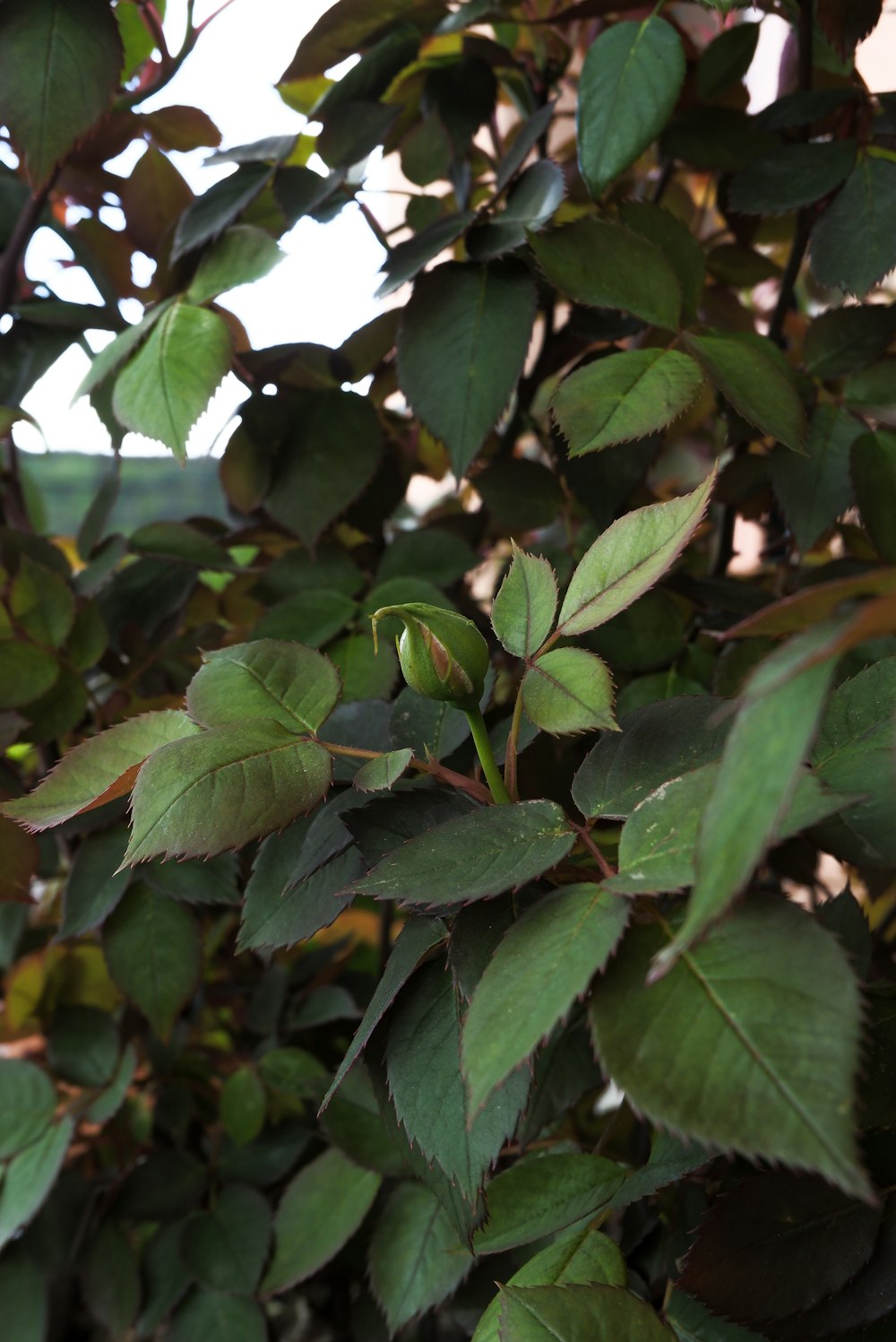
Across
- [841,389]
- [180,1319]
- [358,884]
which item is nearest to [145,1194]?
[180,1319]

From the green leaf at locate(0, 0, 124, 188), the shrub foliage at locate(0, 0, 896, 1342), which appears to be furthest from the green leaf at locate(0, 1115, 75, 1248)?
the green leaf at locate(0, 0, 124, 188)

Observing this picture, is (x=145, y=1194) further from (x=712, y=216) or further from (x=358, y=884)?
(x=712, y=216)

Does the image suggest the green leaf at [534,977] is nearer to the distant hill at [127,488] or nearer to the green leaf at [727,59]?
the green leaf at [727,59]

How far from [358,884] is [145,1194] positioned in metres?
0.39

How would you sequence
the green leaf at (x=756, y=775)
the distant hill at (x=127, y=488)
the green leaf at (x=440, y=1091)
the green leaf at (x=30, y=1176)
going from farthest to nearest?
the distant hill at (x=127, y=488) < the green leaf at (x=30, y=1176) < the green leaf at (x=440, y=1091) < the green leaf at (x=756, y=775)

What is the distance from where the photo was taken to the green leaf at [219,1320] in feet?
1.62

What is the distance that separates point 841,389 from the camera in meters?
0.46

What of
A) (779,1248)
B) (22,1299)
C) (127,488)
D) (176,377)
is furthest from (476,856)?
(127,488)

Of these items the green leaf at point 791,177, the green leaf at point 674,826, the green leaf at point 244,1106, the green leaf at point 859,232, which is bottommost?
the green leaf at point 244,1106

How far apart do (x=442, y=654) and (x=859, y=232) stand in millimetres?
279

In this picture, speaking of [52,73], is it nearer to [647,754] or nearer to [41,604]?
[41,604]

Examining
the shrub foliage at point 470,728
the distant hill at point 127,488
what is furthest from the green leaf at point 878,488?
the distant hill at point 127,488

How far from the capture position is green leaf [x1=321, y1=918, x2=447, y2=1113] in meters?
0.26

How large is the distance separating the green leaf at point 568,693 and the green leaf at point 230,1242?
357 mm
